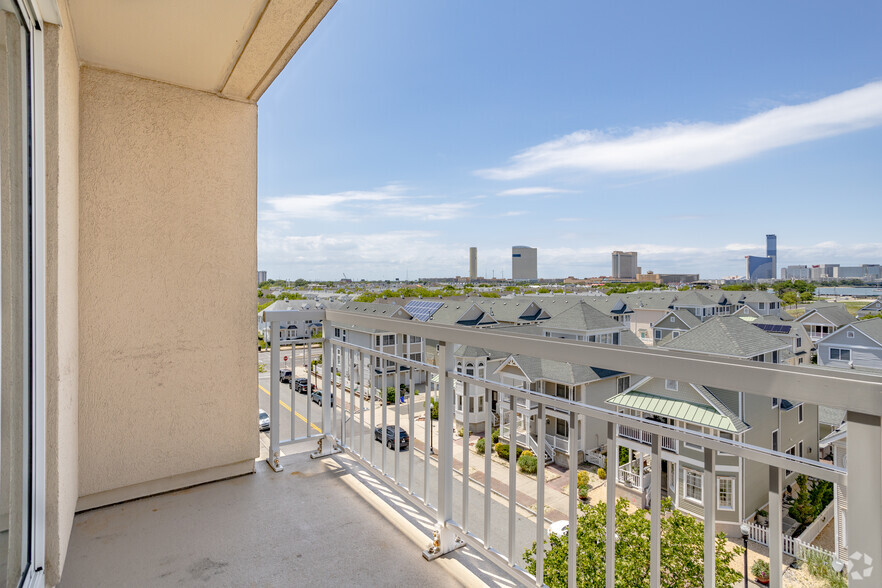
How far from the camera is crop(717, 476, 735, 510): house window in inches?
36.4

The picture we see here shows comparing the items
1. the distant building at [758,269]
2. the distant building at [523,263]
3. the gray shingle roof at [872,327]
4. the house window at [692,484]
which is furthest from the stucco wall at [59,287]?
the distant building at [758,269]

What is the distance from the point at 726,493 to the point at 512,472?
2.07 feet

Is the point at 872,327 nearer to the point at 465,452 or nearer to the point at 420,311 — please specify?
the point at 465,452

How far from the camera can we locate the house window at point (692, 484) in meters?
0.97

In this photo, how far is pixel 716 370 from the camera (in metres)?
0.87

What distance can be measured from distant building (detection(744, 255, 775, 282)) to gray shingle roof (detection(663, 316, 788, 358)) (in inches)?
61.6

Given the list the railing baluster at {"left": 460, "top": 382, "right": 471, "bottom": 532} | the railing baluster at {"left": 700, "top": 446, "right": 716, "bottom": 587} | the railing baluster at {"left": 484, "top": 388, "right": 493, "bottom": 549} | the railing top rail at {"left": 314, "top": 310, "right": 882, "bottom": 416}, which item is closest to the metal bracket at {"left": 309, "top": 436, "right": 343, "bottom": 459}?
the railing baluster at {"left": 460, "top": 382, "right": 471, "bottom": 532}

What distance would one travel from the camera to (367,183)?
14.9 meters

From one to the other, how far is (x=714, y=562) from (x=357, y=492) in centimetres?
174

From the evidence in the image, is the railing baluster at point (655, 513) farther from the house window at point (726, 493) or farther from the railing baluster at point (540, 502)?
the railing baluster at point (540, 502)

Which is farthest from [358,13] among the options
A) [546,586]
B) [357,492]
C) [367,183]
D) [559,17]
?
[367,183]

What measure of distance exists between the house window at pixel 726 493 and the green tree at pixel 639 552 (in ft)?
Result: 0.34

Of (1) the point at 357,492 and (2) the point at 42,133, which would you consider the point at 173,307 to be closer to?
(2) the point at 42,133

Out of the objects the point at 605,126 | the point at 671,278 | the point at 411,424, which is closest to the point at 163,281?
the point at 411,424
